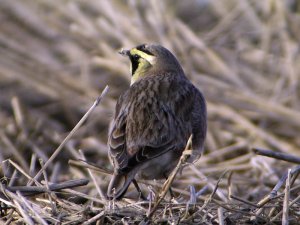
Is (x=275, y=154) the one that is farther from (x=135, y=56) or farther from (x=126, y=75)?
(x=126, y=75)

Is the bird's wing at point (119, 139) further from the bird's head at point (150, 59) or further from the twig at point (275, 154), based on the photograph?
the twig at point (275, 154)

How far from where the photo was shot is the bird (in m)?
4.93

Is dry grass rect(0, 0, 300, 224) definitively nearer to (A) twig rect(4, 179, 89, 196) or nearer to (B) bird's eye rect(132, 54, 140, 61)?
(B) bird's eye rect(132, 54, 140, 61)

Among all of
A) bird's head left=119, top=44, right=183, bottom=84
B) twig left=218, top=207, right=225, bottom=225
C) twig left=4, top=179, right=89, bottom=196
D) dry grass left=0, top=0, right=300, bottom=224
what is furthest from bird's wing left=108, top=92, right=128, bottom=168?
dry grass left=0, top=0, right=300, bottom=224

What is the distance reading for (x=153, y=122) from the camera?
5.25 metres

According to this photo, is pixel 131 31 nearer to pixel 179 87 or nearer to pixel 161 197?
pixel 179 87

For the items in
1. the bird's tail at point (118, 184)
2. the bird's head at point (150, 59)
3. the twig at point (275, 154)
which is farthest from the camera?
the bird's head at point (150, 59)

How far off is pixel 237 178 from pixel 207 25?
167 inches

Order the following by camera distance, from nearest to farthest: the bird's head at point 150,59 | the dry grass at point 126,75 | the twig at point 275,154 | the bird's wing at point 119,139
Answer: the twig at point 275,154, the bird's wing at point 119,139, the bird's head at point 150,59, the dry grass at point 126,75

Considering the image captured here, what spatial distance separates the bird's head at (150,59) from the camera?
19.7 ft

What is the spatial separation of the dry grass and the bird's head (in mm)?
861

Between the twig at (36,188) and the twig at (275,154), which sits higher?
the twig at (275,154)

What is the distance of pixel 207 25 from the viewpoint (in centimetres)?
1032

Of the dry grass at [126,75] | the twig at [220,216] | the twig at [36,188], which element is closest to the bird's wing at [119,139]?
the twig at [36,188]
